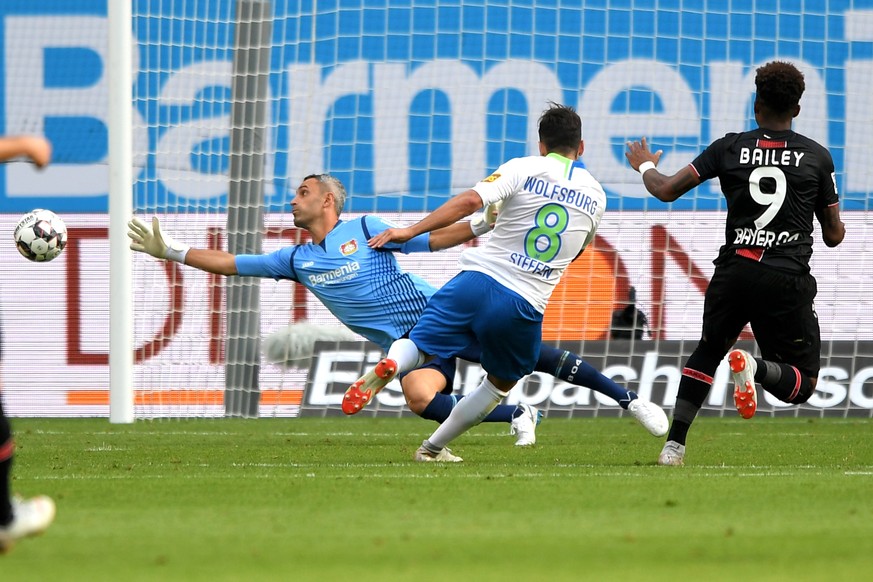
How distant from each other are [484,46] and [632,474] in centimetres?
834

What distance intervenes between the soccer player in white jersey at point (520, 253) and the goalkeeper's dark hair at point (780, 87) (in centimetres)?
94

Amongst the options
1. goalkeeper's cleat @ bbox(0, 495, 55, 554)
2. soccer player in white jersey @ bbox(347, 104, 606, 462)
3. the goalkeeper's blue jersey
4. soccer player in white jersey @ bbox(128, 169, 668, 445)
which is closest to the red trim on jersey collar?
soccer player in white jersey @ bbox(347, 104, 606, 462)

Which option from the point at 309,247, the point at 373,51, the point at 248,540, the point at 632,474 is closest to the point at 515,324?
the point at 632,474

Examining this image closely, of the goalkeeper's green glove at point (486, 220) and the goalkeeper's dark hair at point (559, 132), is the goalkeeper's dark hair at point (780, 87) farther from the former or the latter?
the goalkeeper's green glove at point (486, 220)

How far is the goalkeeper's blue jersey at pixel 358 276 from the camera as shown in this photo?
28.9 feet

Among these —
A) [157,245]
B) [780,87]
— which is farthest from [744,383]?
[157,245]

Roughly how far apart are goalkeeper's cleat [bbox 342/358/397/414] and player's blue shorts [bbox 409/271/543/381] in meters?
0.33

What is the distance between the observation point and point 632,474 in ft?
22.4

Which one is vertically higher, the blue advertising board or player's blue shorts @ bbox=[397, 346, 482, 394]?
the blue advertising board

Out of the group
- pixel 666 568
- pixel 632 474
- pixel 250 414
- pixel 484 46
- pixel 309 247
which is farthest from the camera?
pixel 484 46

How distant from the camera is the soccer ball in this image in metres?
9.38

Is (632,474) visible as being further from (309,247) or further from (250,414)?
(250,414)

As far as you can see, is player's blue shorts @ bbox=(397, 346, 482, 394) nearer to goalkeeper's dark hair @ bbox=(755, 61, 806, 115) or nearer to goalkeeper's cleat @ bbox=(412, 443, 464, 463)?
goalkeeper's cleat @ bbox=(412, 443, 464, 463)

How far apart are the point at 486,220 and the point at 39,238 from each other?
11.1ft
